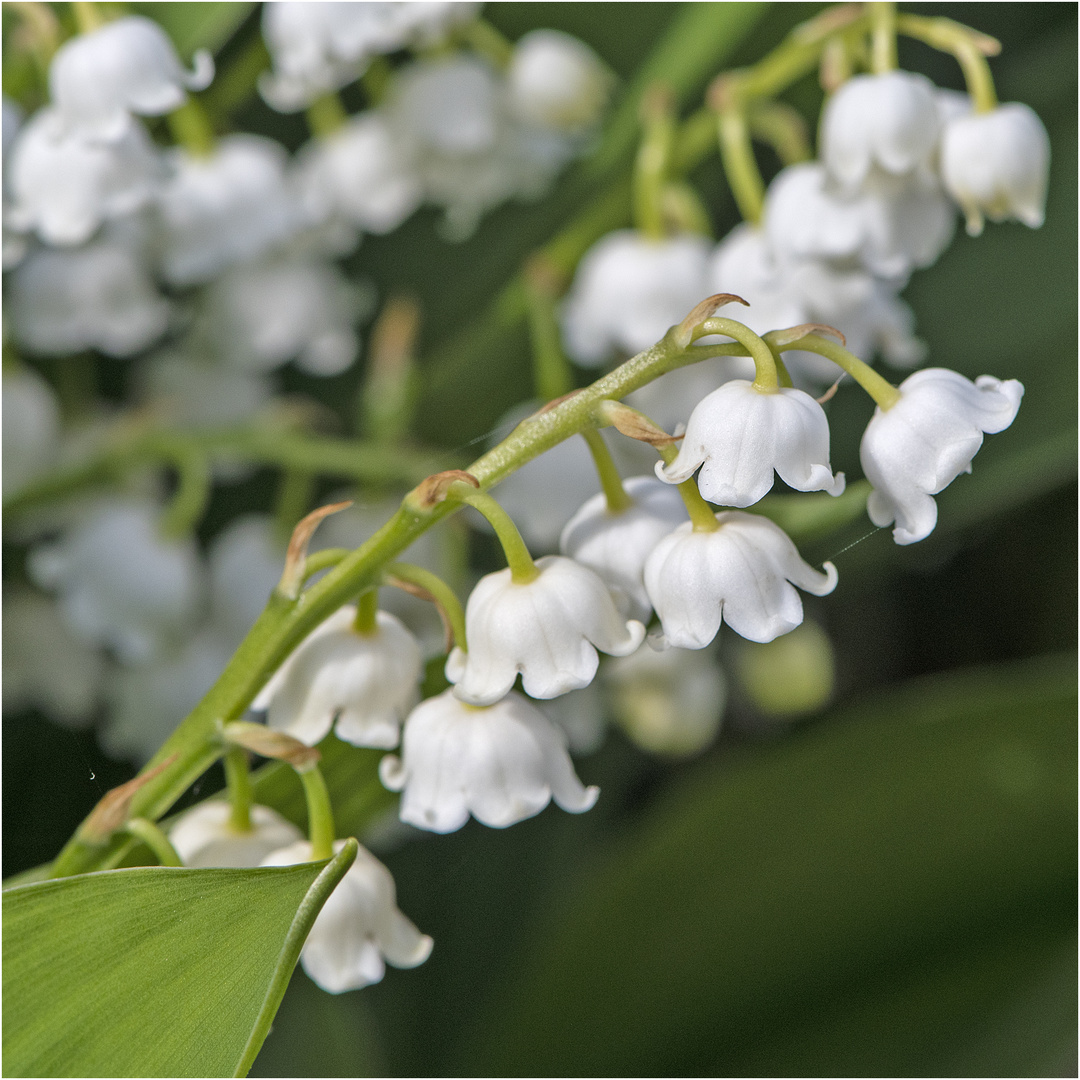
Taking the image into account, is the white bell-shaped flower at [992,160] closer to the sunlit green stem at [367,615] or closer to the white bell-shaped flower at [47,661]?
the sunlit green stem at [367,615]

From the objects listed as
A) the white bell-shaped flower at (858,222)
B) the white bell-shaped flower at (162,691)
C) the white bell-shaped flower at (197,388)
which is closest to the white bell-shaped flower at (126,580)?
the white bell-shaped flower at (162,691)

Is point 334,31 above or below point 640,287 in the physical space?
above

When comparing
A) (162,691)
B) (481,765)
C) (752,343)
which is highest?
(752,343)

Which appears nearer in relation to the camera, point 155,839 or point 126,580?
point 155,839

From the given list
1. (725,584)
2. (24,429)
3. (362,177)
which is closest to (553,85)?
(362,177)

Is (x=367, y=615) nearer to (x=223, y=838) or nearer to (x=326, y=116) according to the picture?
(x=223, y=838)

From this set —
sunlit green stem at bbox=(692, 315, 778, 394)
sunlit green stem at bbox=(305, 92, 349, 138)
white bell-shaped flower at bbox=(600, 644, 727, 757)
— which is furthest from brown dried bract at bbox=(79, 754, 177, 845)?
sunlit green stem at bbox=(305, 92, 349, 138)

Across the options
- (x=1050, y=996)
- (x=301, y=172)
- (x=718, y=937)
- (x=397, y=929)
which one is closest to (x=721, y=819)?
(x=718, y=937)
